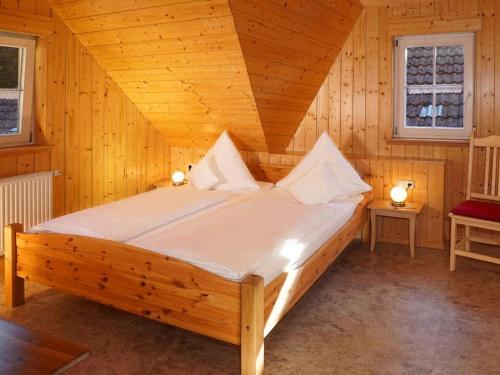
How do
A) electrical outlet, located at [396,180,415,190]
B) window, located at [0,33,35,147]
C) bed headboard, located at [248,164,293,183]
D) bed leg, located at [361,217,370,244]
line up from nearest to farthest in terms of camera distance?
window, located at [0,33,35,147] < electrical outlet, located at [396,180,415,190] < bed leg, located at [361,217,370,244] < bed headboard, located at [248,164,293,183]

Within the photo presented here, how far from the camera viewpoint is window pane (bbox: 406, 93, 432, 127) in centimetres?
446

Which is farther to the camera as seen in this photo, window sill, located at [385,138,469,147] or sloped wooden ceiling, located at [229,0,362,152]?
window sill, located at [385,138,469,147]

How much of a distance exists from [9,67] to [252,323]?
2917mm

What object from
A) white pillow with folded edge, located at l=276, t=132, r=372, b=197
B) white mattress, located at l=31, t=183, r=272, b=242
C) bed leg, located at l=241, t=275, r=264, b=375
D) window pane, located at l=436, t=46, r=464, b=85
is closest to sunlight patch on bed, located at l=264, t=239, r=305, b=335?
bed leg, located at l=241, t=275, r=264, b=375

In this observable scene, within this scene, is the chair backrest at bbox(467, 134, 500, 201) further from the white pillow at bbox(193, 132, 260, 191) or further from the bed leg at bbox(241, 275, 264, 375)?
the bed leg at bbox(241, 275, 264, 375)

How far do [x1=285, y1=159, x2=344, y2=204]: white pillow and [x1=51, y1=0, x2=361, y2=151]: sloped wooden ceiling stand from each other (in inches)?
28.4

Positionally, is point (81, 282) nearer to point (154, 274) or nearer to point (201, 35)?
point (154, 274)

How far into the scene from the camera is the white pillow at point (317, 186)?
3.81 metres

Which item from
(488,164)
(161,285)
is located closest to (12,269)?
(161,285)

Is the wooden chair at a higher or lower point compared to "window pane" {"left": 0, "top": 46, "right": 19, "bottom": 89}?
Answer: lower

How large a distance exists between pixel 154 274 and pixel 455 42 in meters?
3.35

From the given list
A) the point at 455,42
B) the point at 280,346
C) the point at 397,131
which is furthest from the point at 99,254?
the point at 455,42

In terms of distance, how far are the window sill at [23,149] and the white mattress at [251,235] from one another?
146 cm

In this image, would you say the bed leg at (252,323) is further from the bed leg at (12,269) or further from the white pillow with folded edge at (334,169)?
the white pillow with folded edge at (334,169)
